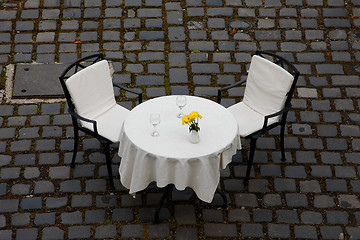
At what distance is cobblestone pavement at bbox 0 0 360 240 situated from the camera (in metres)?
5.93

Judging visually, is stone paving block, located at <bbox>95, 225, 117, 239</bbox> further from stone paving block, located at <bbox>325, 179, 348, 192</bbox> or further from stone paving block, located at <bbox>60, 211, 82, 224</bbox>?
stone paving block, located at <bbox>325, 179, 348, 192</bbox>

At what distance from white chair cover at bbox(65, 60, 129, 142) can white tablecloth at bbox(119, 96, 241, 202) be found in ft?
1.32

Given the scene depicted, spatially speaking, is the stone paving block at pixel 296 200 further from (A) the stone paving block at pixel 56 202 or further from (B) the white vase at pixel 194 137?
(A) the stone paving block at pixel 56 202

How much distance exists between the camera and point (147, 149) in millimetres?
5430

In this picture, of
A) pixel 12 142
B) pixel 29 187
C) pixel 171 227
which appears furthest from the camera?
pixel 12 142

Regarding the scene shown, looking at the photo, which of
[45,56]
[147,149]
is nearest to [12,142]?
[45,56]

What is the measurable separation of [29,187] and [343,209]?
3.55 metres

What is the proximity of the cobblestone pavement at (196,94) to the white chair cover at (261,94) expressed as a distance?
573 mm

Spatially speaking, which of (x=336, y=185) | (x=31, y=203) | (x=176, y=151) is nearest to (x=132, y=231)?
(x=176, y=151)

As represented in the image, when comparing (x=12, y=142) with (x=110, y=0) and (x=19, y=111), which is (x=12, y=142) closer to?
(x=19, y=111)

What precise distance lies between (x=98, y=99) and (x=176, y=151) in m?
1.40

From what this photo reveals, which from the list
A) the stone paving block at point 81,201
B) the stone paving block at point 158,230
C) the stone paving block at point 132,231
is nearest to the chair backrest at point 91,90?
the stone paving block at point 81,201

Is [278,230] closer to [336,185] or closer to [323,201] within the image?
[323,201]

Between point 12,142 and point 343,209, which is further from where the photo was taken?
point 12,142
